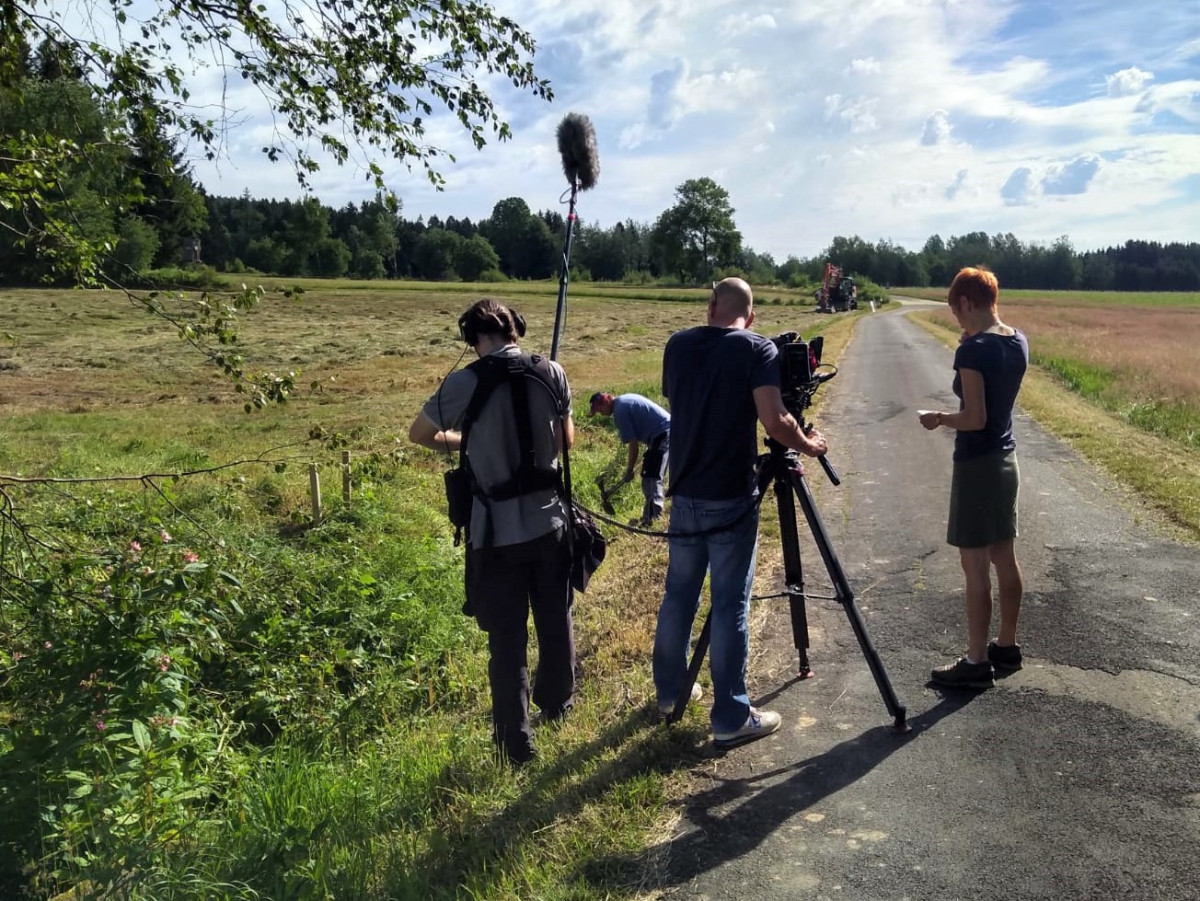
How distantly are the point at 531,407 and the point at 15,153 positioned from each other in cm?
250

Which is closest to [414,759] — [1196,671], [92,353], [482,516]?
[482,516]

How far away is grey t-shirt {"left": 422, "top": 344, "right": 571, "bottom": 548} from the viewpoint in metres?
3.62

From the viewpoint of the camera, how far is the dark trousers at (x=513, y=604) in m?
3.77

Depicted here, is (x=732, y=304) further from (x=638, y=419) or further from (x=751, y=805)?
(x=638, y=419)

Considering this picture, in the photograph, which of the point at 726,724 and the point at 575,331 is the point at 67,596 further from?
the point at 575,331

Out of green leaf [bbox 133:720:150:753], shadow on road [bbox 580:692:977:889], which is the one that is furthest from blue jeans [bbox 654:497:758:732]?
green leaf [bbox 133:720:150:753]

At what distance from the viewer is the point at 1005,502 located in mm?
4098

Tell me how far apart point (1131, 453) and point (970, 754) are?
7.59m

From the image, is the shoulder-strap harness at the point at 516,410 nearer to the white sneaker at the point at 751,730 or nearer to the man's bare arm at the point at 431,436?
the man's bare arm at the point at 431,436

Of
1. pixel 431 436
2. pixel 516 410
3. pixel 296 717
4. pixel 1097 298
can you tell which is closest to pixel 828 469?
pixel 516 410

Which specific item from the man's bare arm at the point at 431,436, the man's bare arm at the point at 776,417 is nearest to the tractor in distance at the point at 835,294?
the man's bare arm at the point at 776,417

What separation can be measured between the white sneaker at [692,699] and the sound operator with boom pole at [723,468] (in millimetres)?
250

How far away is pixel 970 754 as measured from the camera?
11.7 feet

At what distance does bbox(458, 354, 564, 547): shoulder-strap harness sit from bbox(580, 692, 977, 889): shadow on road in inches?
53.8
